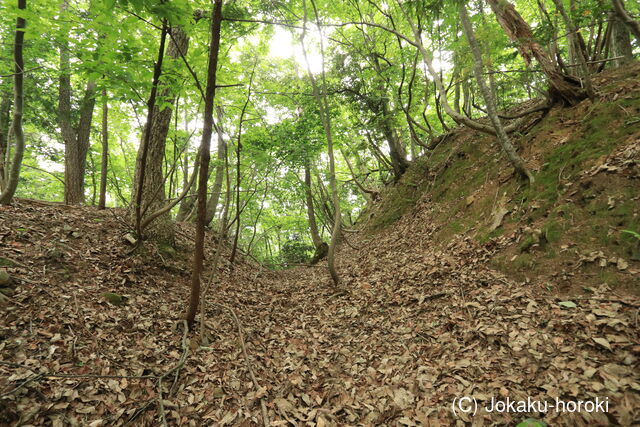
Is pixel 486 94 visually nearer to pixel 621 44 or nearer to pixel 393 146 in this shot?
pixel 621 44

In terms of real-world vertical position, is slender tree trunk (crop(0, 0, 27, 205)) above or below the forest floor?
above

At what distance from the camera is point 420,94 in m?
10.8

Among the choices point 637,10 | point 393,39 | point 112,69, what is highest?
point 393,39

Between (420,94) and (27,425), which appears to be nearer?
(27,425)

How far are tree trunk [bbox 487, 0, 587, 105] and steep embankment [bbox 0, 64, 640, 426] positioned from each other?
1.34ft

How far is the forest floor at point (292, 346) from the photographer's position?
2.79m

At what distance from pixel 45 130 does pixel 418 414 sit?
40.7 feet

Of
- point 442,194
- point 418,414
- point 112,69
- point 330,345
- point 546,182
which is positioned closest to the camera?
point 418,414

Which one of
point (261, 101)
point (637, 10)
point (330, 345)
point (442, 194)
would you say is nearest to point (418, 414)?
point (330, 345)

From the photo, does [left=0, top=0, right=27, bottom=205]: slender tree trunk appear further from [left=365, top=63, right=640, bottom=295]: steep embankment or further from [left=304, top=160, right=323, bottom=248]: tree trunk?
[left=304, top=160, right=323, bottom=248]: tree trunk

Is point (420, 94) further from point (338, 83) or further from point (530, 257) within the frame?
point (530, 257)

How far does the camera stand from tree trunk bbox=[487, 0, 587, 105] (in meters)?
5.88

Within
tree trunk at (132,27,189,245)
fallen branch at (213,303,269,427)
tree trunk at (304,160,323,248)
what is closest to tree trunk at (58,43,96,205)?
tree trunk at (132,27,189,245)

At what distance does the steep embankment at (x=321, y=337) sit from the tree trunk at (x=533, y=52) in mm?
410
